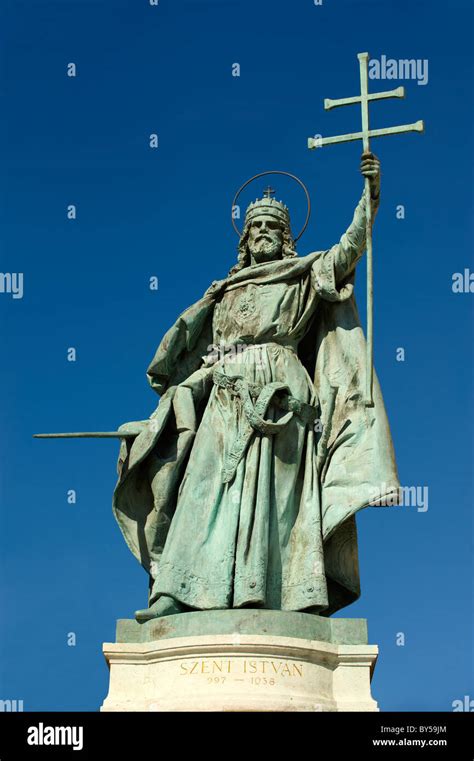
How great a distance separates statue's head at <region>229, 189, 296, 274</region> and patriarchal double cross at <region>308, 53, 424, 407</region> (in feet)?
4.78

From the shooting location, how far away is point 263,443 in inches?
665

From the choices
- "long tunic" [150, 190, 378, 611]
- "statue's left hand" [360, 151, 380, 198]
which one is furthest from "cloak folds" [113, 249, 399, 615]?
"statue's left hand" [360, 151, 380, 198]

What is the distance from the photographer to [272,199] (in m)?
18.9

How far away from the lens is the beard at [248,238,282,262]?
18.6 metres

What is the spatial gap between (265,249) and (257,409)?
2.77 meters

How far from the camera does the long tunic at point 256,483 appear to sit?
16234 mm

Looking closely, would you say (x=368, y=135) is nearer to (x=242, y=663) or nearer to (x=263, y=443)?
(x=263, y=443)

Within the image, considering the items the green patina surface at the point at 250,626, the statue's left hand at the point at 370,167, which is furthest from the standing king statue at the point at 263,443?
the green patina surface at the point at 250,626

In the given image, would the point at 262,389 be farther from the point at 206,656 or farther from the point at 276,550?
the point at 206,656

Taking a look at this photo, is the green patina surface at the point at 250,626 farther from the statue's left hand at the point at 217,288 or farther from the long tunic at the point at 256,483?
the statue's left hand at the point at 217,288

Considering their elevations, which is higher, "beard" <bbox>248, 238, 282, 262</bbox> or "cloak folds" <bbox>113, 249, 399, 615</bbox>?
"beard" <bbox>248, 238, 282, 262</bbox>

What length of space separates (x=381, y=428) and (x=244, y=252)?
139 inches

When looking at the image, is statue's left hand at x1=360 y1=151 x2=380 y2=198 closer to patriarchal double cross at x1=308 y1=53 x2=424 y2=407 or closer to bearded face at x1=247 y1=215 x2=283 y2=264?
patriarchal double cross at x1=308 y1=53 x2=424 y2=407
